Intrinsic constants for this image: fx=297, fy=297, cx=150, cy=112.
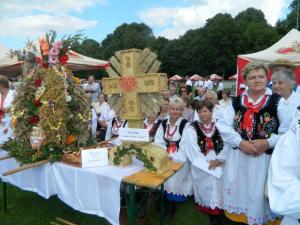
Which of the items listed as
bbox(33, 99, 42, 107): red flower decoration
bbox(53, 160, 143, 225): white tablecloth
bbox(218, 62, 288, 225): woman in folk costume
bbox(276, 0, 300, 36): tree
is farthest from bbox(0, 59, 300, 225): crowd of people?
bbox(276, 0, 300, 36): tree

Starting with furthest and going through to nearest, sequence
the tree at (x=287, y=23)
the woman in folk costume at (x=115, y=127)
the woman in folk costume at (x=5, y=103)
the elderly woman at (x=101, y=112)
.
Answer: the tree at (x=287, y=23) < the elderly woman at (x=101, y=112) < the woman in folk costume at (x=115, y=127) < the woman in folk costume at (x=5, y=103)

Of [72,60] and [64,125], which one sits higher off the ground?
[72,60]

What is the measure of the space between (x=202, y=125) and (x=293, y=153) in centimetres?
218

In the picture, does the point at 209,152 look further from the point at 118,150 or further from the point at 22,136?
the point at 22,136

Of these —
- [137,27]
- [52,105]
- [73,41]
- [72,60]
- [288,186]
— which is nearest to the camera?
[288,186]

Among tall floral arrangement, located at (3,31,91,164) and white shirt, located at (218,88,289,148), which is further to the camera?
tall floral arrangement, located at (3,31,91,164)

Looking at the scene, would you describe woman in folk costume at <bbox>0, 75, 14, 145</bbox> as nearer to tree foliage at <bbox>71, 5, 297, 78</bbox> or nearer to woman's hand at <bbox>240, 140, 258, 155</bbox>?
woman's hand at <bbox>240, 140, 258, 155</bbox>

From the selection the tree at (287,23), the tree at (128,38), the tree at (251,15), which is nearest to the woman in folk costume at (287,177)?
the tree at (287,23)

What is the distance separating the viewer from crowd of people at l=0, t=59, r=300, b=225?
158 centimetres

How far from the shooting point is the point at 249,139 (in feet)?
9.71

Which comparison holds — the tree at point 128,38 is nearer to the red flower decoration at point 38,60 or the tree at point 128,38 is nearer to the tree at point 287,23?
the tree at point 287,23

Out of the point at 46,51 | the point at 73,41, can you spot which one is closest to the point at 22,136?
the point at 46,51

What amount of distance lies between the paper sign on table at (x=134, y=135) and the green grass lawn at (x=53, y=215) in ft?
4.26

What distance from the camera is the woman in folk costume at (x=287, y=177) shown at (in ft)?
4.72
